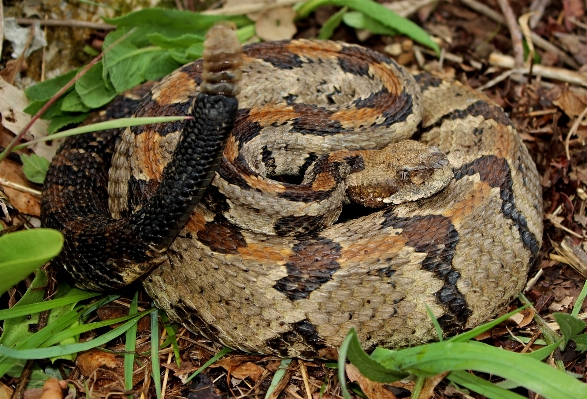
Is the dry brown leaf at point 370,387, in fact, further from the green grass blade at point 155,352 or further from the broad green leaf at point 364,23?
the broad green leaf at point 364,23

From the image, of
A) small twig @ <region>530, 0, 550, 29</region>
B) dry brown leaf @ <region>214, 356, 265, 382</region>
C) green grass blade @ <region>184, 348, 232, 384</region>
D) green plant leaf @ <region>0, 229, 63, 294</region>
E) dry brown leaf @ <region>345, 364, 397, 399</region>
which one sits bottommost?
dry brown leaf @ <region>345, 364, 397, 399</region>

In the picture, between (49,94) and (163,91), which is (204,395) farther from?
(49,94)

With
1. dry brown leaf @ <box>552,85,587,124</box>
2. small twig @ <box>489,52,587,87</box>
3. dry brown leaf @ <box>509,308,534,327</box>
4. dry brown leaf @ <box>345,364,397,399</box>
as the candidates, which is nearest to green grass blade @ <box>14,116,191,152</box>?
dry brown leaf @ <box>345,364,397,399</box>

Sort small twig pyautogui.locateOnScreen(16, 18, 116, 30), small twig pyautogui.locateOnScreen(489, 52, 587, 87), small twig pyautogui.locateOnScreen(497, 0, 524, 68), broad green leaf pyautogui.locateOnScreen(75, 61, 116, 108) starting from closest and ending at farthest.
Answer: broad green leaf pyautogui.locateOnScreen(75, 61, 116, 108) → small twig pyautogui.locateOnScreen(16, 18, 116, 30) → small twig pyautogui.locateOnScreen(489, 52, 587, 87) → small twig pyautogui.locateOnScreen(497, 0, 524, 68)

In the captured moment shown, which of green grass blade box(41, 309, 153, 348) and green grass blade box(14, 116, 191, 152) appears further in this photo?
green grass blade box(41, 309, 153, 348)

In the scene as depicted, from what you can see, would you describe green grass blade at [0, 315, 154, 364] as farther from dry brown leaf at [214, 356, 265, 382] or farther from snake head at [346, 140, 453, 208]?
snake head at [346, 140, 453, 208]

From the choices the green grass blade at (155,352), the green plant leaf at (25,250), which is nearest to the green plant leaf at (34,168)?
the green grass blade at (155,352)
